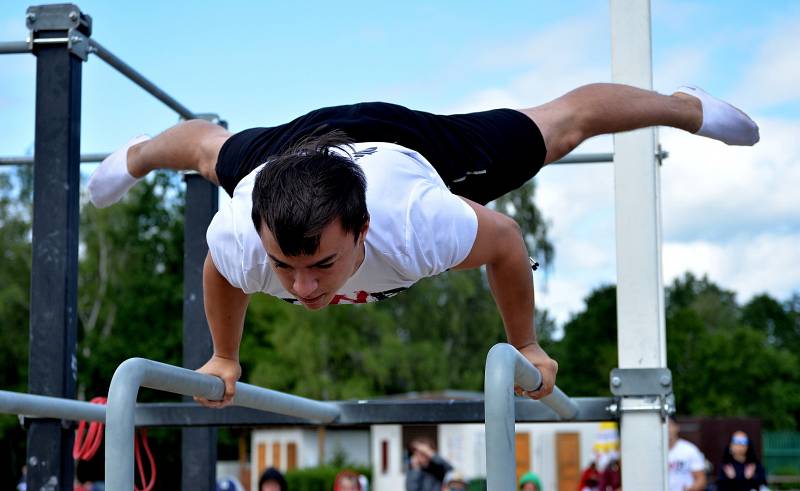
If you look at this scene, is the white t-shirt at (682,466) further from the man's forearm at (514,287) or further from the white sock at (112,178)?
the white sock at (112,178)

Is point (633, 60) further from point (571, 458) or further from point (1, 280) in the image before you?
point (1, 280)

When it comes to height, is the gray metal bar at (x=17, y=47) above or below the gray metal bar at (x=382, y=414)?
above

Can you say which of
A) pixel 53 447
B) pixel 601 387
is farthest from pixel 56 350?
pixel 601 387

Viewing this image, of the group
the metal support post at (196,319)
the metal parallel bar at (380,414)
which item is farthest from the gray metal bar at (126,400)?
the metal support post at (196,319)

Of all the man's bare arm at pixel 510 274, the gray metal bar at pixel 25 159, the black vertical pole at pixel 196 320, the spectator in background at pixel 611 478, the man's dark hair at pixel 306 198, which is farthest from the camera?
the spectator in background at pixel 611 478

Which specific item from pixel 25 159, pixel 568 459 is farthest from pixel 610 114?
pixel 568 459

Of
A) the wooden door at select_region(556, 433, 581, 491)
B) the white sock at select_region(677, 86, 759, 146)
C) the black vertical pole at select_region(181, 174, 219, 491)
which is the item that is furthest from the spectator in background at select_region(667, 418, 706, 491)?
the wooden door at select_region(556, 433, 581, 491)

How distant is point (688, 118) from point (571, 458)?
23.4m

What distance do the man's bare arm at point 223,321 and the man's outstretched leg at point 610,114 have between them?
840 mm

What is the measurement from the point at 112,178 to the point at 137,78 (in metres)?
1.04

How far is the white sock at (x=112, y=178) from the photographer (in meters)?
3.13

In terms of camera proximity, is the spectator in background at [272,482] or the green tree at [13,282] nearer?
the spectator in background at [272,482]

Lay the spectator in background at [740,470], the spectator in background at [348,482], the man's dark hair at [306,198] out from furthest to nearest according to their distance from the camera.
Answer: the spectator in background at [740,470]
the spectator in background at [348,482]
the man's dark hair at [306,198]

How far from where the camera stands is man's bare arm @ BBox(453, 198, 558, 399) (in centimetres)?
247
